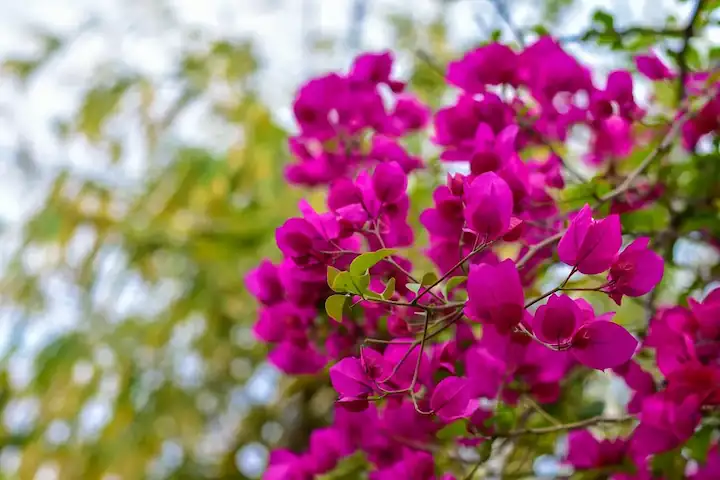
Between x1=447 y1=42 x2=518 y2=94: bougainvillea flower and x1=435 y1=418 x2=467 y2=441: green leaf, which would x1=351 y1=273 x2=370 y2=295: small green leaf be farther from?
x1=447 y1=42 x2=518 y2=94: bougainvillea flower

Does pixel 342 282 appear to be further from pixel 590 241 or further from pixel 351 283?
pixel 590 241

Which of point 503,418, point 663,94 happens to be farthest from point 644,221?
point 663,94

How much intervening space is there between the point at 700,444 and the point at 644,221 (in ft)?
0.52

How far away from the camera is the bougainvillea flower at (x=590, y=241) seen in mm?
344

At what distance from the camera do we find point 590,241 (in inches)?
13.6

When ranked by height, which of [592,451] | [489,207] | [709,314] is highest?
[489,207]

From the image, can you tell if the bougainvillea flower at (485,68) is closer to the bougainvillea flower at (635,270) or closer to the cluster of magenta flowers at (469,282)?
the cluster of magenta flowers at (469,282)

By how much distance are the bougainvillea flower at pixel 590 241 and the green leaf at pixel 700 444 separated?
201 mm

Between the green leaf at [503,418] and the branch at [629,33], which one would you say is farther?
the branch at [629,33]

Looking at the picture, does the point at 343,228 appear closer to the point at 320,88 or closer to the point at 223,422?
the point at 320,88

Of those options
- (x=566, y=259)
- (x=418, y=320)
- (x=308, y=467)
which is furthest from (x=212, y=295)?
(x=566, y=259)

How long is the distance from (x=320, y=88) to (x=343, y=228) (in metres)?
0.21

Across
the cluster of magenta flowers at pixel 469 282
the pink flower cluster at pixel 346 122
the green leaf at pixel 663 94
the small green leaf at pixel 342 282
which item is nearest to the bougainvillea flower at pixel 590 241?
the cluster of magenta flowers at pixel 469 282

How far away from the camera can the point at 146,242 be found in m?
1.36
